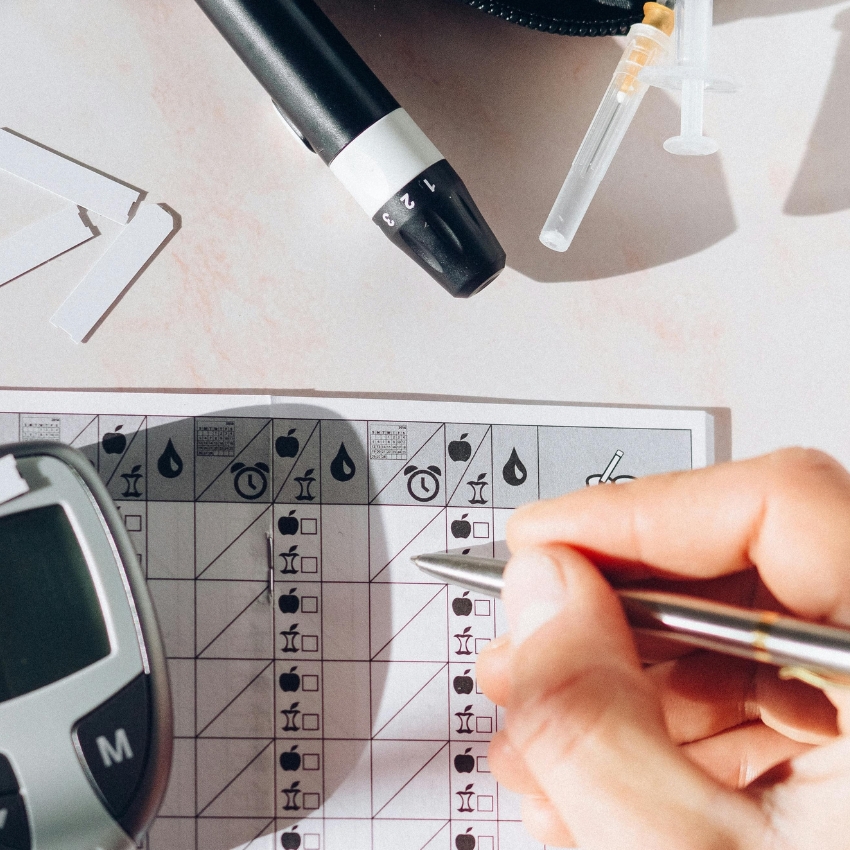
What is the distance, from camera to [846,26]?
481 millimetres

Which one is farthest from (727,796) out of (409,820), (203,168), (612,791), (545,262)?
(203,168)

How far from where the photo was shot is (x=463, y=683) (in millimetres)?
437

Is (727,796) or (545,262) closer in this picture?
(727,796)

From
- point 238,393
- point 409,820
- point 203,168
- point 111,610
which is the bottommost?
point 409,820

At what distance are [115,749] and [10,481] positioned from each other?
136 millimetres

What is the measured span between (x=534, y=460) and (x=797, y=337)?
184 millimetres

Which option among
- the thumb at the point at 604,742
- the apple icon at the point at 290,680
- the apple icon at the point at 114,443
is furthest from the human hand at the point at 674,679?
the apple icon at the point at 114,443

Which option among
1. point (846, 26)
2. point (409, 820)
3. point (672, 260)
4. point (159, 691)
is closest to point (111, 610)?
point (159, 691)

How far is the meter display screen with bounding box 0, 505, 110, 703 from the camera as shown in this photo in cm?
35

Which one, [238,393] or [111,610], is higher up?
[238,393]

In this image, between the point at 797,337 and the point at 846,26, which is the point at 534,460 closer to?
the point at 797,337

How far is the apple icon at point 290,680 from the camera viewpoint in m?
0.42

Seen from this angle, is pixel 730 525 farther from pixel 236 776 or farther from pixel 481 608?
pixel 236 776

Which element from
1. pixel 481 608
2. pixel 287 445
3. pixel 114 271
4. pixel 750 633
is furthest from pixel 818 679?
pixel 114 271
